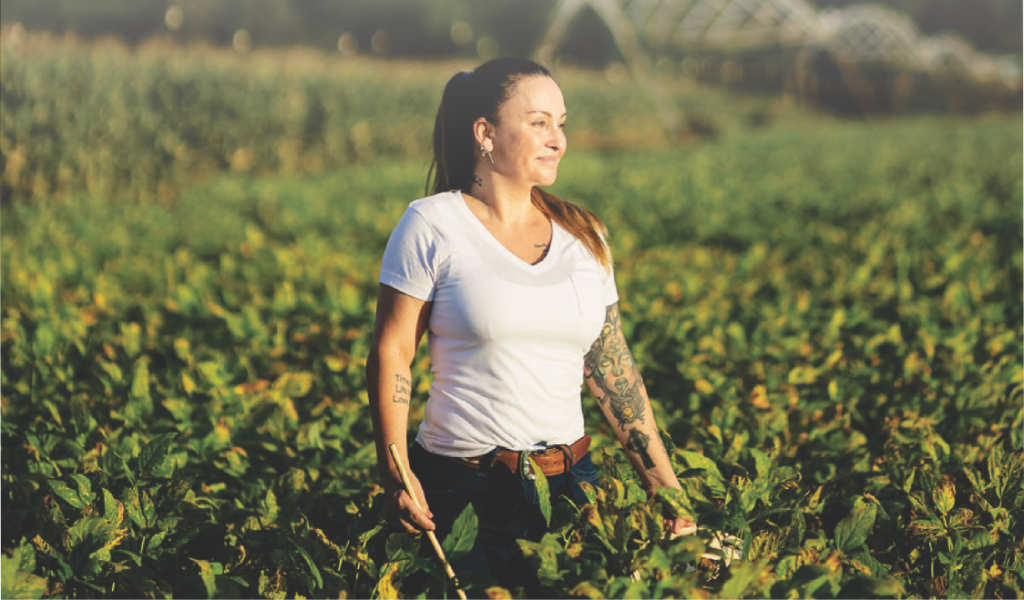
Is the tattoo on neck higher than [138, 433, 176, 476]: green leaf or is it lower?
higher

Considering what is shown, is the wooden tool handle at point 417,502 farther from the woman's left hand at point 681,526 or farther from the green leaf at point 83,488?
the green leaf at point 83,488

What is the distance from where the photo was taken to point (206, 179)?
58.5 feet

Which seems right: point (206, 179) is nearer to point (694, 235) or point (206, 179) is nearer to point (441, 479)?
point (694, 235)

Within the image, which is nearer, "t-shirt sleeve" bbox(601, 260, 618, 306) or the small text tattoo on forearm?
the small text tattoo on forearm

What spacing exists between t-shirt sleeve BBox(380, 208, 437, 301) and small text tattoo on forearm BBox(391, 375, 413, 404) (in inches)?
8.3

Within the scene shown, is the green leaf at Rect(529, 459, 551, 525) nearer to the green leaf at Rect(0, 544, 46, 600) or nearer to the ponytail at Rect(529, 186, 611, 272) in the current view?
the ponytail at Rect(529, 186, 611, 272)

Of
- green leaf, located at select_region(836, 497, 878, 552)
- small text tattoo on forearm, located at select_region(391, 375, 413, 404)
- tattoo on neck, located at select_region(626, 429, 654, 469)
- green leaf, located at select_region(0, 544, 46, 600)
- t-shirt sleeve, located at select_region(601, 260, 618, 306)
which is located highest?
t-shirt sleeve, located at select_region(601, 260, 618, 306)

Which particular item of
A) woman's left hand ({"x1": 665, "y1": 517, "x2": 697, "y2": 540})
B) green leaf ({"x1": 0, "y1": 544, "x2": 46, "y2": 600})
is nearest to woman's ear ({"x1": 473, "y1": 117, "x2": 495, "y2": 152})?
woman's left hand ({"x1": 665, "y1": 517, "x2": 697, "y2": 540})

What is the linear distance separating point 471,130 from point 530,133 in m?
0.16

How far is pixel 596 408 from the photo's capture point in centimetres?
377

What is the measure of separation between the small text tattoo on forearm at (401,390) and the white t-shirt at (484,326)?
8cm

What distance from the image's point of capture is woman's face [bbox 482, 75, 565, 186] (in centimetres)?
220

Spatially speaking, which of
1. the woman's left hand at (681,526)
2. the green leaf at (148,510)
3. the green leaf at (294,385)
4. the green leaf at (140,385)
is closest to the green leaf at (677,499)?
the woman's left hand at (681,526)

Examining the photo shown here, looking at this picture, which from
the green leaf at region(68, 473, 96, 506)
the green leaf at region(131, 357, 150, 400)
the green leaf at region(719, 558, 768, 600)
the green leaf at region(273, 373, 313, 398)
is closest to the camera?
the green leaf at region(719, 558, 768, 600)
